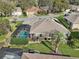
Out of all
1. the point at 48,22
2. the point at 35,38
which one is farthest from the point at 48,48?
the point at 48,22

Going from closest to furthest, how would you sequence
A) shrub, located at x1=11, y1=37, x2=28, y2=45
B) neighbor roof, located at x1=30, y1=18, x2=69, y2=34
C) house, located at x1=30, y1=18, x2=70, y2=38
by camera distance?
shrub, located at x1=11, y1=37, x2=28, y2=45
house, located at x1=30, y1=18, x2=70, y2=38
neighbor roof, located at x1=30, y1=18, x2=69, y2=34

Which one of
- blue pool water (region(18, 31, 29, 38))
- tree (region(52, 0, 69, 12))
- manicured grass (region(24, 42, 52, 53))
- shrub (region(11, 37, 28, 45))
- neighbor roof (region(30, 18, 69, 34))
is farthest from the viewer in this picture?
tree (region(52, 0, 69, 12))

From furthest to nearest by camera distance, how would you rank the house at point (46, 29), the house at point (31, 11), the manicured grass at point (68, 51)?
the house at point (31, 11), the house at point (46, 29), the manicured grass at point (68, 51)

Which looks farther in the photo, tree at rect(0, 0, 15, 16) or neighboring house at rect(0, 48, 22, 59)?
tree at rect(0, 0, 15, 16)

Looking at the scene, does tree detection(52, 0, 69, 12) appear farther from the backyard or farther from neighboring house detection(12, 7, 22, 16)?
the backyard

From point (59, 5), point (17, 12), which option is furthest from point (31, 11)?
point (59, 5)

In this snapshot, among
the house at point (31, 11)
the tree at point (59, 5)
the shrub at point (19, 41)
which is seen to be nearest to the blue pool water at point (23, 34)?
the shrub at point (19, 41)

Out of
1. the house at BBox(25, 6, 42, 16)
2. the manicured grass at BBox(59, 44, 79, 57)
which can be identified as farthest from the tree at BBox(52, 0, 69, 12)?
the manicured grass at BBox(59, 44, 79, 57)

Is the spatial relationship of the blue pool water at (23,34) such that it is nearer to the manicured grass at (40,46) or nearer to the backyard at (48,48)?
the backyard at (48,48)

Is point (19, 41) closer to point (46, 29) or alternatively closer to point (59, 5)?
point (46, 29)
